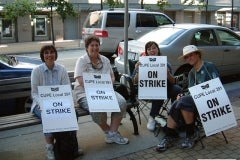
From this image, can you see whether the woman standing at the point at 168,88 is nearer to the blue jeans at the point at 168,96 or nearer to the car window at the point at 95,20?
the blue jeans at the point at 168,96

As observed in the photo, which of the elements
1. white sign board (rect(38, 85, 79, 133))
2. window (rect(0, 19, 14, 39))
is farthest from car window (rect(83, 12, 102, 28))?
window (rect(0, 19, 14, 39))

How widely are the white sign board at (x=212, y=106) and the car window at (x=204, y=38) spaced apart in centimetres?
398

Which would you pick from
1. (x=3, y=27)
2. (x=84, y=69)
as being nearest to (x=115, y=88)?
(x=84, y=69)

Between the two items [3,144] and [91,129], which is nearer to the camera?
[3,144]

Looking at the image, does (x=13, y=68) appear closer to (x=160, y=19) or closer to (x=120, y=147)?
(x=120, y=147)

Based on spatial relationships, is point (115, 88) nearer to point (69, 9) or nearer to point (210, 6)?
point (69, 9)

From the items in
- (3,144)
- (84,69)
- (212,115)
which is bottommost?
(3,144)

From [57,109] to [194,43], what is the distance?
4.97m

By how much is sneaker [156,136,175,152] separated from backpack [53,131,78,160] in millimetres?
1050

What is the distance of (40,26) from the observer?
28594 millimetres

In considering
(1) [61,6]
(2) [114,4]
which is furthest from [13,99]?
(2) [114,4]

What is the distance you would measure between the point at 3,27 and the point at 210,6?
20.4 metres

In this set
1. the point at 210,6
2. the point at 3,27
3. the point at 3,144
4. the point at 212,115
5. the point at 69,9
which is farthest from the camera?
the point at 210,6

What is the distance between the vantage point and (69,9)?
23.5 m
